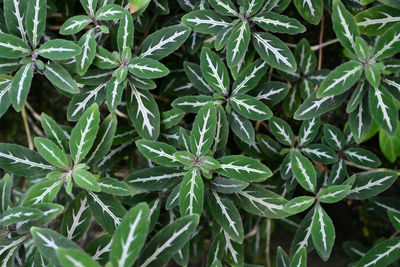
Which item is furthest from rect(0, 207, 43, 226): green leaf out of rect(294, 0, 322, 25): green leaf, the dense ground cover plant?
rect(294, 0, 322, 25): green leaf

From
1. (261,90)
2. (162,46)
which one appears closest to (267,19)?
(261,90)

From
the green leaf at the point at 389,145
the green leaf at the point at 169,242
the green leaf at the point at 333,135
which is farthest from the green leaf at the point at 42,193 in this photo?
the green leaf at the point at 389,145

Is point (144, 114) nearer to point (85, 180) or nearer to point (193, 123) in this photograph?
point (193, 123)

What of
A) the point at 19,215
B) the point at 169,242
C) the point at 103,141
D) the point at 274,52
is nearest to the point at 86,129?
the point at 103,141

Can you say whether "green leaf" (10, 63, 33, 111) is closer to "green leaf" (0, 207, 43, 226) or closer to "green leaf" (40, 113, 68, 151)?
"green leaf" (40, 113, 68, 151)

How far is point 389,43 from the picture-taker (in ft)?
4.12

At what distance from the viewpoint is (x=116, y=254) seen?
1.03 meters

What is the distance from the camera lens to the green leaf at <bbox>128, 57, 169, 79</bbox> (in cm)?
131

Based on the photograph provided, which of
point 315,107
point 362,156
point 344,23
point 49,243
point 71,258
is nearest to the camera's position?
point 71,258

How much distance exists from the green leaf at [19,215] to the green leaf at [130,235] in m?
0.33

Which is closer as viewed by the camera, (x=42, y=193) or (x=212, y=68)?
(x=42, y=193)

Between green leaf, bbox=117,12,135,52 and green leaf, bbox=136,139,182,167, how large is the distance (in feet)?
1.05

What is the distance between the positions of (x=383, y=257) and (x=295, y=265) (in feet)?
1.12

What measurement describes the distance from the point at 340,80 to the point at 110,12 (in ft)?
2.43
